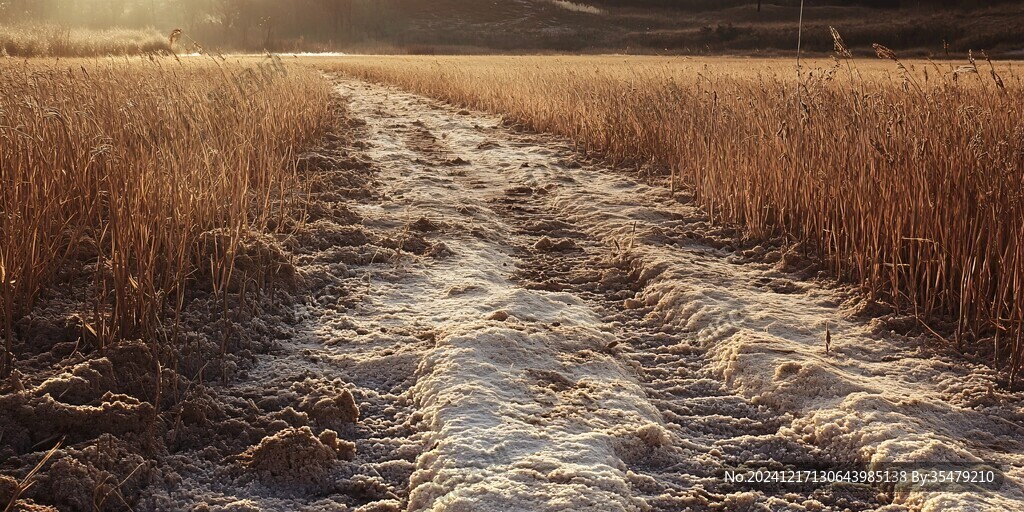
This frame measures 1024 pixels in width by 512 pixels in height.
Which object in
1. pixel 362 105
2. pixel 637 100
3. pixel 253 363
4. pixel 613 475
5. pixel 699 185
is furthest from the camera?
pixel 362 105

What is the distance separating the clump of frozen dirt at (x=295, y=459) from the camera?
6.43ft

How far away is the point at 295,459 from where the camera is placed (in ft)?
6.55

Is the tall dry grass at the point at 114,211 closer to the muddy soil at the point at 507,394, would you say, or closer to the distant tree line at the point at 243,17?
the muddy soil at the point at 507,394

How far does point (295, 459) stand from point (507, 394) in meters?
0.71

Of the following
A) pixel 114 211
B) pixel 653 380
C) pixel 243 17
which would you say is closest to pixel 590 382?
pixel 653 380

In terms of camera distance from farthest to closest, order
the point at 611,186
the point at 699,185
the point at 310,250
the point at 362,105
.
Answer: the point at 362,105
the point at 611,186
the point at 699,185
the point at 310,250

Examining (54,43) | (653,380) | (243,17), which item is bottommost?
(653,380)

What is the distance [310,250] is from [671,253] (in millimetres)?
2008

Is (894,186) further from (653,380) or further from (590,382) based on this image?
(590,382)

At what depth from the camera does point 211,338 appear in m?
2.73

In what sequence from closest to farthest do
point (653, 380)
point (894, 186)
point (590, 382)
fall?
1. point (590, 382)
2. point (653, 380)
3. point (894, 186)

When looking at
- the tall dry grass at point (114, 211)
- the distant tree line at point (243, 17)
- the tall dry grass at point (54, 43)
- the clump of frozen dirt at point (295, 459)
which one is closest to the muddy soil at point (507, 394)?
the clump of frozen dirt at point (295, 459)

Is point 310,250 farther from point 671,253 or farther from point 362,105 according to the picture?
point 362,105

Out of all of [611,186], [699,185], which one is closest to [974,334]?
[699,185]
